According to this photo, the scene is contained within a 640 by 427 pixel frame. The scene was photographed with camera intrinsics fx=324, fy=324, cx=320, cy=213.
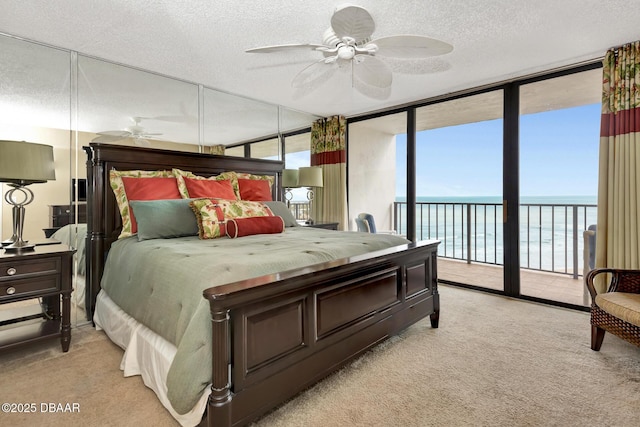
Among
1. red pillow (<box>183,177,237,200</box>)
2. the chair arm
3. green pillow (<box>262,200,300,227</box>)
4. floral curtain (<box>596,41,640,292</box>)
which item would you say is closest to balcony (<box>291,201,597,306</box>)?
floral curtain (<box>596,41,640,292</box>)

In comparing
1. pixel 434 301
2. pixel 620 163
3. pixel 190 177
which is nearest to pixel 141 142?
pixel 190 177

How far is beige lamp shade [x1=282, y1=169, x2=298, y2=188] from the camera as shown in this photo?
181 inches

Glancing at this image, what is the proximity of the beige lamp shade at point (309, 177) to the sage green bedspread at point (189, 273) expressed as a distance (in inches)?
79.4

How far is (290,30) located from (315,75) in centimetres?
85

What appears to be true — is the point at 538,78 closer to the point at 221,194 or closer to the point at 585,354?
the point at 585,354

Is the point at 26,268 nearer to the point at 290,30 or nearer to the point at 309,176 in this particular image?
the point at 290,30

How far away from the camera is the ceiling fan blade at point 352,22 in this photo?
182cm

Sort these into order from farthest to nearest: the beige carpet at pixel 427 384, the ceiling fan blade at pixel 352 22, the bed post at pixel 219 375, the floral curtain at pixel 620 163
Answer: the floral curtain at pixel 620 163 < the ceiling fan blade at pixel 352 22 < the beige carpet at pixel 427 384 < the bed post at pixel 219 375

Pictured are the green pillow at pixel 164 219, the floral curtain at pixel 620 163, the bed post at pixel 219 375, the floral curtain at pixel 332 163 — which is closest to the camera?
the bed post at pixel 219 375

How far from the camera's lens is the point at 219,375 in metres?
1.32

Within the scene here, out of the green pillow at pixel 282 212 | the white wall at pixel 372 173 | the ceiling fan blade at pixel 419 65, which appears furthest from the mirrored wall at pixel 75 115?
the white wall at pixel 372 173

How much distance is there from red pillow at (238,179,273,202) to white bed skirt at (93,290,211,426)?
1.57 metres

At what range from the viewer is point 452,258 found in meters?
5.59

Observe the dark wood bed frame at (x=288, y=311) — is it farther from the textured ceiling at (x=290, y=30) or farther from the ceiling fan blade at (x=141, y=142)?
the textured ceiling at (x=290, y=30)
